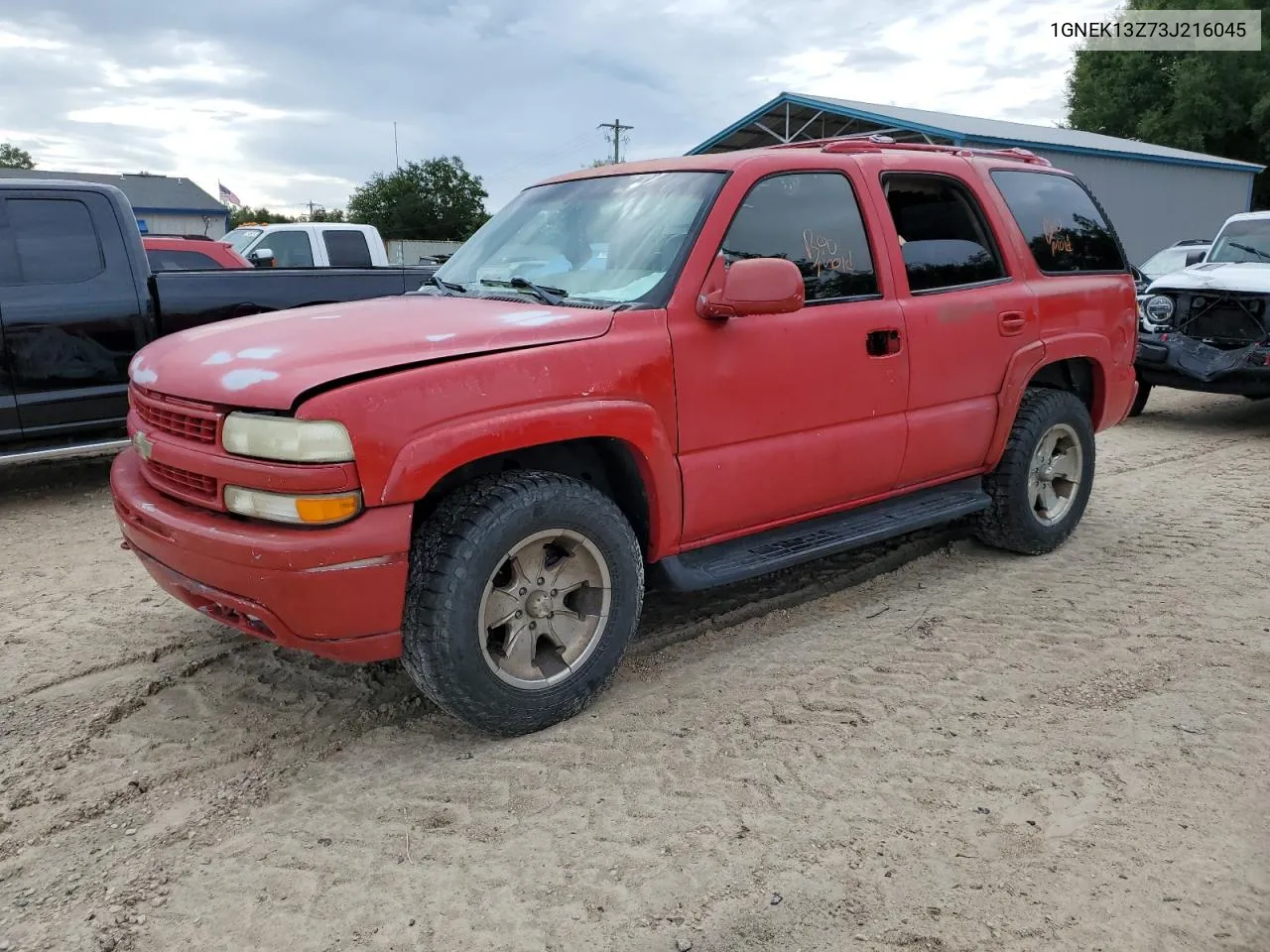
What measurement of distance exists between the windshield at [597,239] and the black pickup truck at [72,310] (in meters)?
2.14

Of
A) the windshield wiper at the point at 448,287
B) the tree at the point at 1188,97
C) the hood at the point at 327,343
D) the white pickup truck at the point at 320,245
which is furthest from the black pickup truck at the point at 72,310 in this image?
the tree at the point at 1188,97

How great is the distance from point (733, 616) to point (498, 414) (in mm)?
1750

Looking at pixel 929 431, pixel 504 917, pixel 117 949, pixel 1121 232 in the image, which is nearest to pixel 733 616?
pixel 929 431

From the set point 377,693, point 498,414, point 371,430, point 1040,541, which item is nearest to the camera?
point 371,430

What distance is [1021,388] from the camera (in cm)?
453

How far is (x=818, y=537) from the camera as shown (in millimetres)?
3854

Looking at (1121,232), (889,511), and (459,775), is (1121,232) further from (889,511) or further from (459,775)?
(459,775)

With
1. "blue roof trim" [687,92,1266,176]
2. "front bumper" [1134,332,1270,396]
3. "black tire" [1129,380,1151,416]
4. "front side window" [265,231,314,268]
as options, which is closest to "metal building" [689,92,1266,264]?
"blue roof trim" [687,92,1266,176]

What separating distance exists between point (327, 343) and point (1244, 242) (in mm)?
9706

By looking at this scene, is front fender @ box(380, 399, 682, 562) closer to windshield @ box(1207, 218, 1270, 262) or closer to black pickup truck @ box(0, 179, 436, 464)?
black pickup truck @ box(0, 179, 436, 464)

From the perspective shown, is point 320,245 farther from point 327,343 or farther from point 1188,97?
point 1188,97

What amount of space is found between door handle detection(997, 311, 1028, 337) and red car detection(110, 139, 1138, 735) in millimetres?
15

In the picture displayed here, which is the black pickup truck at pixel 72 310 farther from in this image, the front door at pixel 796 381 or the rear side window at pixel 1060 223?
the rear side window at pixel 1060 223

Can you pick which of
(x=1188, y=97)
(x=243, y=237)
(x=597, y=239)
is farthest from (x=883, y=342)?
(x=1188, y=97)
